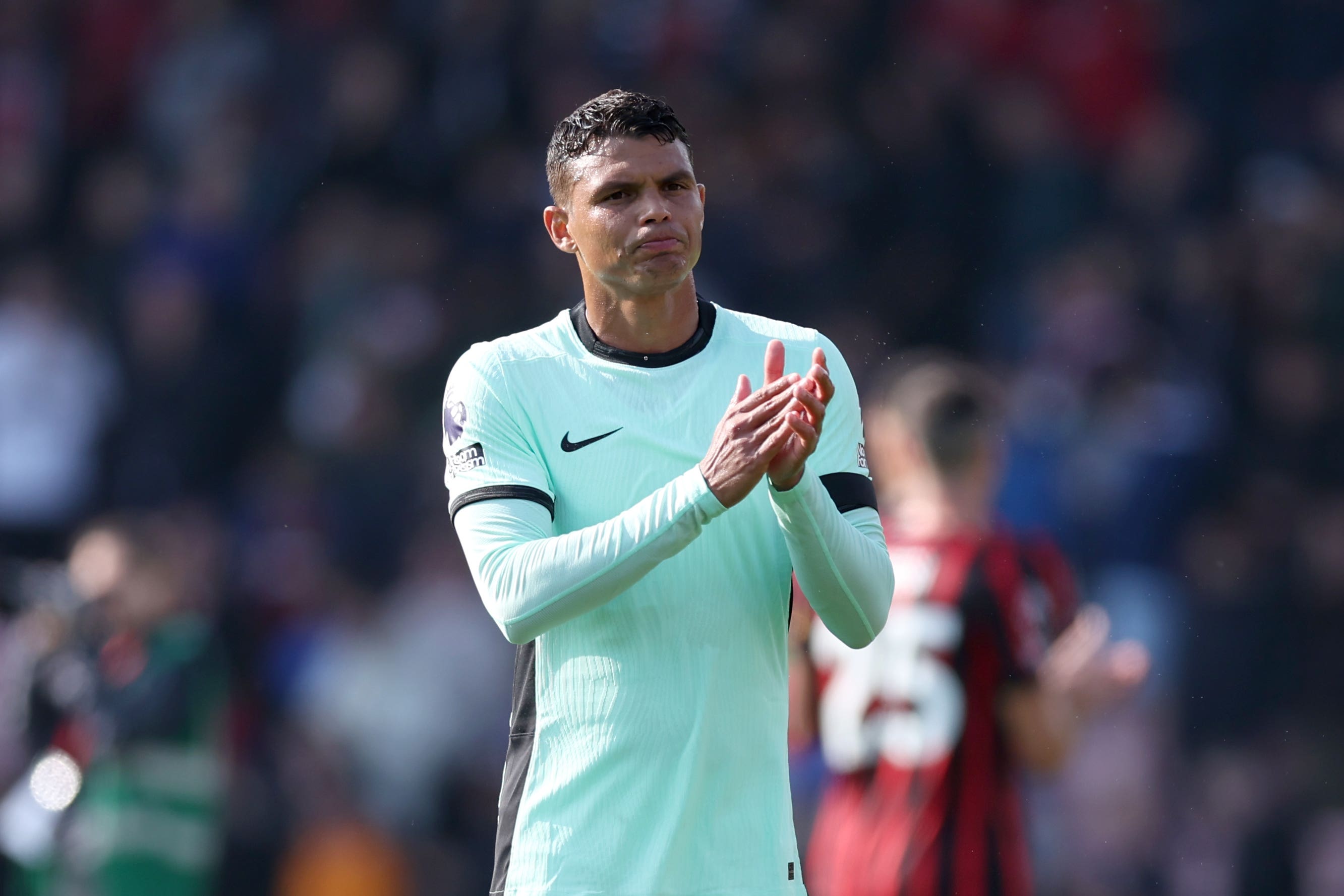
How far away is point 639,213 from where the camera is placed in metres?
3.18

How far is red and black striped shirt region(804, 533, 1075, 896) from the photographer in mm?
4891

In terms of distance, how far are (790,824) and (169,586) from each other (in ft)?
16.4

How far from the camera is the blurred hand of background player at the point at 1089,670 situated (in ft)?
15.4

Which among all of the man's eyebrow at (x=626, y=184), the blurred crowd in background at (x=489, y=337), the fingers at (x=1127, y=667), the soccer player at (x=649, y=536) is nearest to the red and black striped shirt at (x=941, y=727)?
the fingers at (x=1127, y=667)

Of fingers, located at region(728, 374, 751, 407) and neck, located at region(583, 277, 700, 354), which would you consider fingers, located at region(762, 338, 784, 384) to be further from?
neck, located at region(583, 277, 700, 354)

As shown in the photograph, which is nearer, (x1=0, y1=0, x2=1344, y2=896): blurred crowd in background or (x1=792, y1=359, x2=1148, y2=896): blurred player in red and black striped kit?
(x1=792, y1=359, x2=1148, y2=896): blurred player in red and black striped kit

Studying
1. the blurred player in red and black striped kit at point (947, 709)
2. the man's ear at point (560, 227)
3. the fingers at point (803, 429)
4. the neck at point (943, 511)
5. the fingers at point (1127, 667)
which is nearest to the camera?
the fingers at point (803, 429)

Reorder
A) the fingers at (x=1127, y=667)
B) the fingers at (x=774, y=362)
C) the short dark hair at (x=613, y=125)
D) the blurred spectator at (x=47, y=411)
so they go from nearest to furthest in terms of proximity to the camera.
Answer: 1. the fingers at (x=774, y=362)
2. the short dark hair at (x=613, y=125)
3. the fingers at (x=1127, y=667)
4. the blurred spectator at (x=47, y=411)

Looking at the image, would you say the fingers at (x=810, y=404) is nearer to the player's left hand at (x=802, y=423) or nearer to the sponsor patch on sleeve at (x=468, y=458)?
the player's left hand at (x=802, y=423)

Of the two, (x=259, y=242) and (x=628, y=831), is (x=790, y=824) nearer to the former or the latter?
(x=628, y=831)

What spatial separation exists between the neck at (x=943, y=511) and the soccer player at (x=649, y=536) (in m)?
1.77

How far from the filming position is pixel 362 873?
29.0 feet

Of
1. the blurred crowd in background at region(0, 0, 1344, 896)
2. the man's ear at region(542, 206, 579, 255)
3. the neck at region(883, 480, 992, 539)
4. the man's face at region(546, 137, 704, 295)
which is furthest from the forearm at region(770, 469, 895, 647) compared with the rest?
the blurred crowd in background at region(0, 0, 1344, 896)

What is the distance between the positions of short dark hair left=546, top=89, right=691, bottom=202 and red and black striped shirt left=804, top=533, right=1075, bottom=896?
2.04 meters
